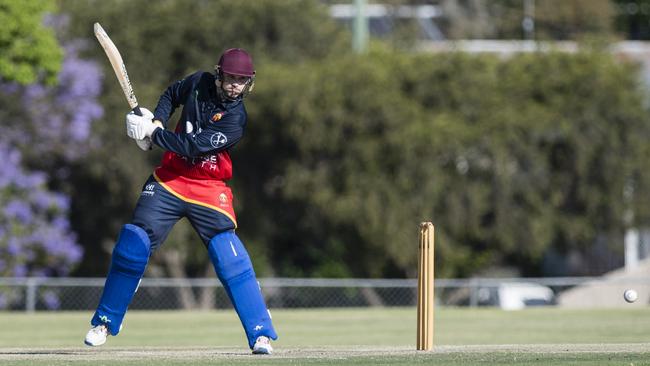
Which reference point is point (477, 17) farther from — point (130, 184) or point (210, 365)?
point (210, 365)

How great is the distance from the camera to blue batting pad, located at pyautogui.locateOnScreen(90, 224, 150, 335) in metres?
9.61

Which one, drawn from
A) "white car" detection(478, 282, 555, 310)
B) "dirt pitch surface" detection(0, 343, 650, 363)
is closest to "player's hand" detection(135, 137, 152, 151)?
"dirt pitch surface" detection(0, 343, 650, 363)

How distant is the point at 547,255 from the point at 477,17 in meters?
13.2

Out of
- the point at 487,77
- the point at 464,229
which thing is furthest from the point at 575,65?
the point at 464,229

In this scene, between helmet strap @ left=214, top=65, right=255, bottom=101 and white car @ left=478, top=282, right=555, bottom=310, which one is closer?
helmet strap @ left=214, top=65, right=255, bottom=101

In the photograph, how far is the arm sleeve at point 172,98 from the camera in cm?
982

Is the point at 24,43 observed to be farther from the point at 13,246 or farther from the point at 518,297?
the point at 518,297

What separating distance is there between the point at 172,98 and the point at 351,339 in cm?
604

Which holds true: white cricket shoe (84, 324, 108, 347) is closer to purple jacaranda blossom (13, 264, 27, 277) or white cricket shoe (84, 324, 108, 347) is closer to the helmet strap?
the helmet strap

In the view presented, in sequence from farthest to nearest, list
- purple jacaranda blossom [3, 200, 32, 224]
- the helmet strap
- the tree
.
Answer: purple jacaranda blossom [3, 200, 32, 224], the tree, the helmet strap

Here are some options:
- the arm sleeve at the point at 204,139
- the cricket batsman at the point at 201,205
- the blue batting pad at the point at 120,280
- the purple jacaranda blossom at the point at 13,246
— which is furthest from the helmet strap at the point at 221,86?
the purple jacaranda blossom at the point at 13,246

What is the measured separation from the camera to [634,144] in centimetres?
2927

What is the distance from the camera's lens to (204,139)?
9453 millimetres

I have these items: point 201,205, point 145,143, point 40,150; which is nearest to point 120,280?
point 201,205
